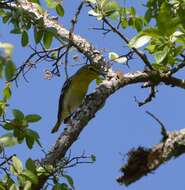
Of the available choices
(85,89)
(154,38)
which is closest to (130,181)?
(154,38)

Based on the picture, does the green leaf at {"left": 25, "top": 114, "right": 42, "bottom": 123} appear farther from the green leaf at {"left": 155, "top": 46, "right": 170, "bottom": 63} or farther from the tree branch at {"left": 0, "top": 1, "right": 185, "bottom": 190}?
the green leaf at {"left": 155, "top": 46, "right": 170, "bottom": 63}

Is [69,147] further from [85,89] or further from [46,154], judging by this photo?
[85,89]

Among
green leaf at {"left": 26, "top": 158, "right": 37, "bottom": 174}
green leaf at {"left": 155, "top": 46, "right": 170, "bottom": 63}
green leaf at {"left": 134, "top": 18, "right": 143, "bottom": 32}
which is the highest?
green leaf at {"left": 134, "top": 18, "right": 143, "bottom": 32}

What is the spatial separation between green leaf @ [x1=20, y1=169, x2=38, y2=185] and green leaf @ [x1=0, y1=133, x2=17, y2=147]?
0.20 meters

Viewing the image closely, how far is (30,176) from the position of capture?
3199 mm

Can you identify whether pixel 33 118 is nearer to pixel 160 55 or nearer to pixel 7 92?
pixel 7 92

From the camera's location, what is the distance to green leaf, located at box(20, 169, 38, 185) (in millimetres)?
3197

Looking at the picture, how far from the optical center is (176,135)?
3.85 m

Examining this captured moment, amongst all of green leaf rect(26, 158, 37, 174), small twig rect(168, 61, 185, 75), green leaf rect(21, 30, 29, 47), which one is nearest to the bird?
small twig rect(168, 61, 185, 75)

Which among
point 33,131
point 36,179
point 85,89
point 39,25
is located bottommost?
point 36,179

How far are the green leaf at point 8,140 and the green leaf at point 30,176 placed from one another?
0.20 metres

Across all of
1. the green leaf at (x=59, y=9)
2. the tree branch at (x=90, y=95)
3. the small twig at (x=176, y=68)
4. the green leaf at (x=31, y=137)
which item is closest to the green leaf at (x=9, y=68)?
the tree branch at (x=90, y=95)

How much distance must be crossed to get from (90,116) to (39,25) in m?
1.13

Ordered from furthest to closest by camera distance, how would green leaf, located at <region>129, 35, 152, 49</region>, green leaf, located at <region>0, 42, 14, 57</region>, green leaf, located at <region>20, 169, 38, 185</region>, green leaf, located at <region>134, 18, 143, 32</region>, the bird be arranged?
the bird
green leaf, located at <region>134, 18, 143, 32</region>
green leaf, located at <region>20, 169, 38, 185</region>
green leaf, located at <region>129, 35, 152, 49</region>
green leaf, located at <region>0, 42, 14, 57</region>
